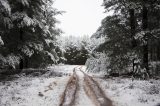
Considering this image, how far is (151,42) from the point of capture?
21516 mm

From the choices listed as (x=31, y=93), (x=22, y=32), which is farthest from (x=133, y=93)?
(x=22, y=32)

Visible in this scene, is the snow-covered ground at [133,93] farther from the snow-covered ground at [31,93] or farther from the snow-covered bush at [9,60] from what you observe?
the snow-covered bush at [9,60]

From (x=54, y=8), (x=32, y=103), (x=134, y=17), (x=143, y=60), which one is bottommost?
(x=32, y=103)

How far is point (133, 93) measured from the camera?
14883 millimetres

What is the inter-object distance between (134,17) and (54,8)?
47.7 feet

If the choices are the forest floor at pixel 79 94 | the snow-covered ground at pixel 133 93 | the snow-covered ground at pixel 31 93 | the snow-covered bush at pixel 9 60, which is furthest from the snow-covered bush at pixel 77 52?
the snow-covered ground at pixel 133 93

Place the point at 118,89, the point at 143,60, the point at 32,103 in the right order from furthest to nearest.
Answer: the point at 143,60 < the point at 118,89 < the point at 32,103

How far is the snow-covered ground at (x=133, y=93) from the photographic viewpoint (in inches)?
511

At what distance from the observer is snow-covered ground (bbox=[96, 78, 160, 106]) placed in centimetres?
1298

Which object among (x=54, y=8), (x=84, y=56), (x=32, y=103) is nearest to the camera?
(x=32, y=103)

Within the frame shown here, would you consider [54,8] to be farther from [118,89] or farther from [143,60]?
[118,89]

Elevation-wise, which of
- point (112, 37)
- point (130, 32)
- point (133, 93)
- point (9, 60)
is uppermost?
point (130, 32)

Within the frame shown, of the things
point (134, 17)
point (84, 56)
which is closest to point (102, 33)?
point (134, 17)

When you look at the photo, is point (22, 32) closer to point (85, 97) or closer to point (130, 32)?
point (130, 32)
